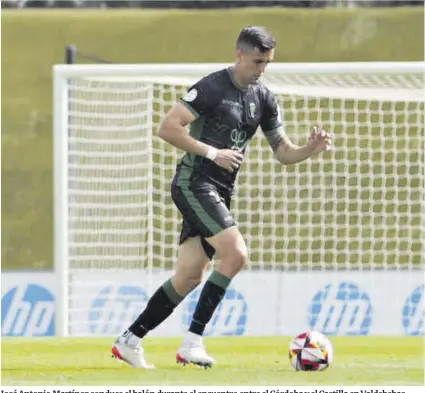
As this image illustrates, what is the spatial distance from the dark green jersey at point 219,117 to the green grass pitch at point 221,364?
1.24 meters

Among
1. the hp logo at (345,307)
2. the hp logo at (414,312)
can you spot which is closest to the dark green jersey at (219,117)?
the hp logo at (345,307)

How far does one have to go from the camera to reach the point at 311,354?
7.74 metres

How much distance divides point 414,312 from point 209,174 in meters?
6.87

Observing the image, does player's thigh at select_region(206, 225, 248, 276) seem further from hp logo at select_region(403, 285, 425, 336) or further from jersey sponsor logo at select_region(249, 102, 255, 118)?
hp logo at select_region(403, 285, 425, 336)

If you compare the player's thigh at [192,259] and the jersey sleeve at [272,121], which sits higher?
the jersey sleeve at [272,121]

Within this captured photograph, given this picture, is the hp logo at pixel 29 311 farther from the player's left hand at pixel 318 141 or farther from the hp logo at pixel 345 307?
the player's left hand at pixel 318 141

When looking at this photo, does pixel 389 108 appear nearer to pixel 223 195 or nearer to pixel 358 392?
pixel 223 195

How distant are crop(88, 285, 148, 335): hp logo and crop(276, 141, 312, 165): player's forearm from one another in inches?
207

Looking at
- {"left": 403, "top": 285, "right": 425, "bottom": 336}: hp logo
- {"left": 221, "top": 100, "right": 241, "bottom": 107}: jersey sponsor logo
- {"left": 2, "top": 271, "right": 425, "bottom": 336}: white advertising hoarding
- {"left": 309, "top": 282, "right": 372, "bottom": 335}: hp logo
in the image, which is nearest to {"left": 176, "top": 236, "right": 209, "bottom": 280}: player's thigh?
{"left": 221, "top": 100, "right": 241, "bottom": 107}: jersey sponsor logo

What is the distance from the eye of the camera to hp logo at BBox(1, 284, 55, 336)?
48.0ft

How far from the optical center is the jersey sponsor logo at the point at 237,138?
7945mm

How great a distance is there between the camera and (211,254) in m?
8.02

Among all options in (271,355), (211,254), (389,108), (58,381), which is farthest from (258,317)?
(58,381)

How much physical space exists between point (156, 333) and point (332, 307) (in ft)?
6.54
